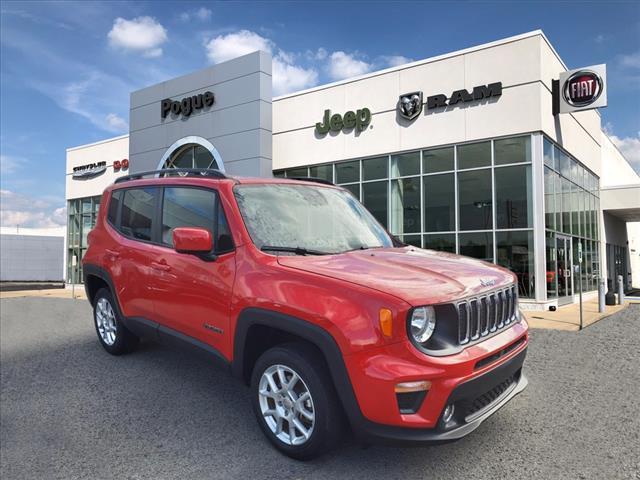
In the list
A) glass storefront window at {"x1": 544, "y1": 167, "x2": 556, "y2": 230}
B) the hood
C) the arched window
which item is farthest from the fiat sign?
the hood

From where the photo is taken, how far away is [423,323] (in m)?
2.81

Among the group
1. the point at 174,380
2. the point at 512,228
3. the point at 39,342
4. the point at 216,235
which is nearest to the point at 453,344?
the point at 216,235

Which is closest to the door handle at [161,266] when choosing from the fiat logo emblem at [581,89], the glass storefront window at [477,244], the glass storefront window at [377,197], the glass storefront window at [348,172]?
the glass storefront window at [477,244]

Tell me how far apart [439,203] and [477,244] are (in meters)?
1.78

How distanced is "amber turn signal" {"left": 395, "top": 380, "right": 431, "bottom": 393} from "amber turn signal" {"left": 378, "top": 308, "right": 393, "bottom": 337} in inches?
11.3

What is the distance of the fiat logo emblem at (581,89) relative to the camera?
14.1 m

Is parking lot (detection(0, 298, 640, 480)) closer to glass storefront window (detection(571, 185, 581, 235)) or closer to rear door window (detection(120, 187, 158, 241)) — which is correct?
rear door window (detection(120, 187, 158, 241))

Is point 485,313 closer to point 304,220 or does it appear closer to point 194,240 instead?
point 304,220

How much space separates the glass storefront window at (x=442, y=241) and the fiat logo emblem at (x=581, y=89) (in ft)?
17.1

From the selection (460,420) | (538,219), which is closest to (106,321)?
(460,420)

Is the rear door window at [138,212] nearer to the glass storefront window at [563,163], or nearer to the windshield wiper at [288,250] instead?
the windshield wiper at [288,250]

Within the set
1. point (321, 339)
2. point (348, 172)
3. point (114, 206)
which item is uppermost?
point (348, 172)

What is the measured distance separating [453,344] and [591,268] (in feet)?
65.1

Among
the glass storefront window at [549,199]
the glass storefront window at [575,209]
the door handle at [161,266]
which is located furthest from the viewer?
the glass storefront window at [575,209]
